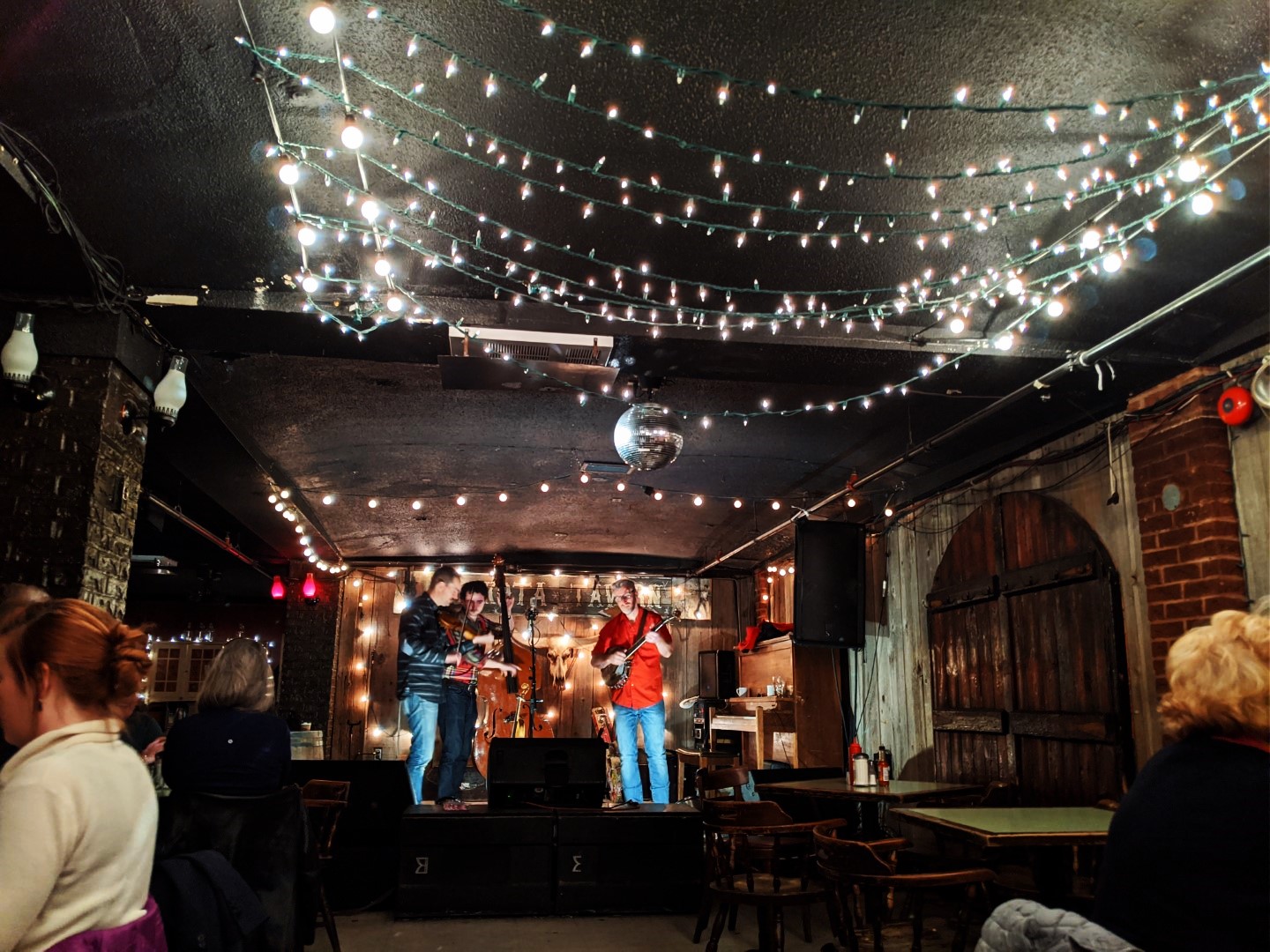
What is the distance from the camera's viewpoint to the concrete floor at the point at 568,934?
4.90 meters

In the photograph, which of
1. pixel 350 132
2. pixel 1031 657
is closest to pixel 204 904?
pixel 350 132

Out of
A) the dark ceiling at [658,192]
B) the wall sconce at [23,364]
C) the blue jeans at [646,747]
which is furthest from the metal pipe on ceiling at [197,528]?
the blue jeans at [646,747]

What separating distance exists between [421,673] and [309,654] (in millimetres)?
6679

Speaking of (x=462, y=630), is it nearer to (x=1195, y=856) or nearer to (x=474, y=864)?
(x=474, y=864)

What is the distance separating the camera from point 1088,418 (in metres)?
5.68

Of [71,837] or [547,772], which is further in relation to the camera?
[547,772]

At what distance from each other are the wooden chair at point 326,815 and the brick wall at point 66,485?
1.56m

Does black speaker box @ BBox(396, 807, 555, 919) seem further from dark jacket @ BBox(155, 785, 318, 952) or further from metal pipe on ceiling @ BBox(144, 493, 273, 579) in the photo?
metal pipe on ceiling @ BBox(144, 493, 273, 579)

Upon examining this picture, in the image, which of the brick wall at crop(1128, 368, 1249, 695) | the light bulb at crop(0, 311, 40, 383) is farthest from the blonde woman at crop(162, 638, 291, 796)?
the brick wall at crop(1128, 368, 1249, 695)

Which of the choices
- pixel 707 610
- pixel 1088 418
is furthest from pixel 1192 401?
pixel 707 610

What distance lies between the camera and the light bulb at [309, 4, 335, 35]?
283 centimetres

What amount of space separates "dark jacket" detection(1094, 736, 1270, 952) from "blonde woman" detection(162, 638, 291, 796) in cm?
246

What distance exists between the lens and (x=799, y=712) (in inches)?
372

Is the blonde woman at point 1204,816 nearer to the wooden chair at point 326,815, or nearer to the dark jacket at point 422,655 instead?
the wooden chair at point 326,815
